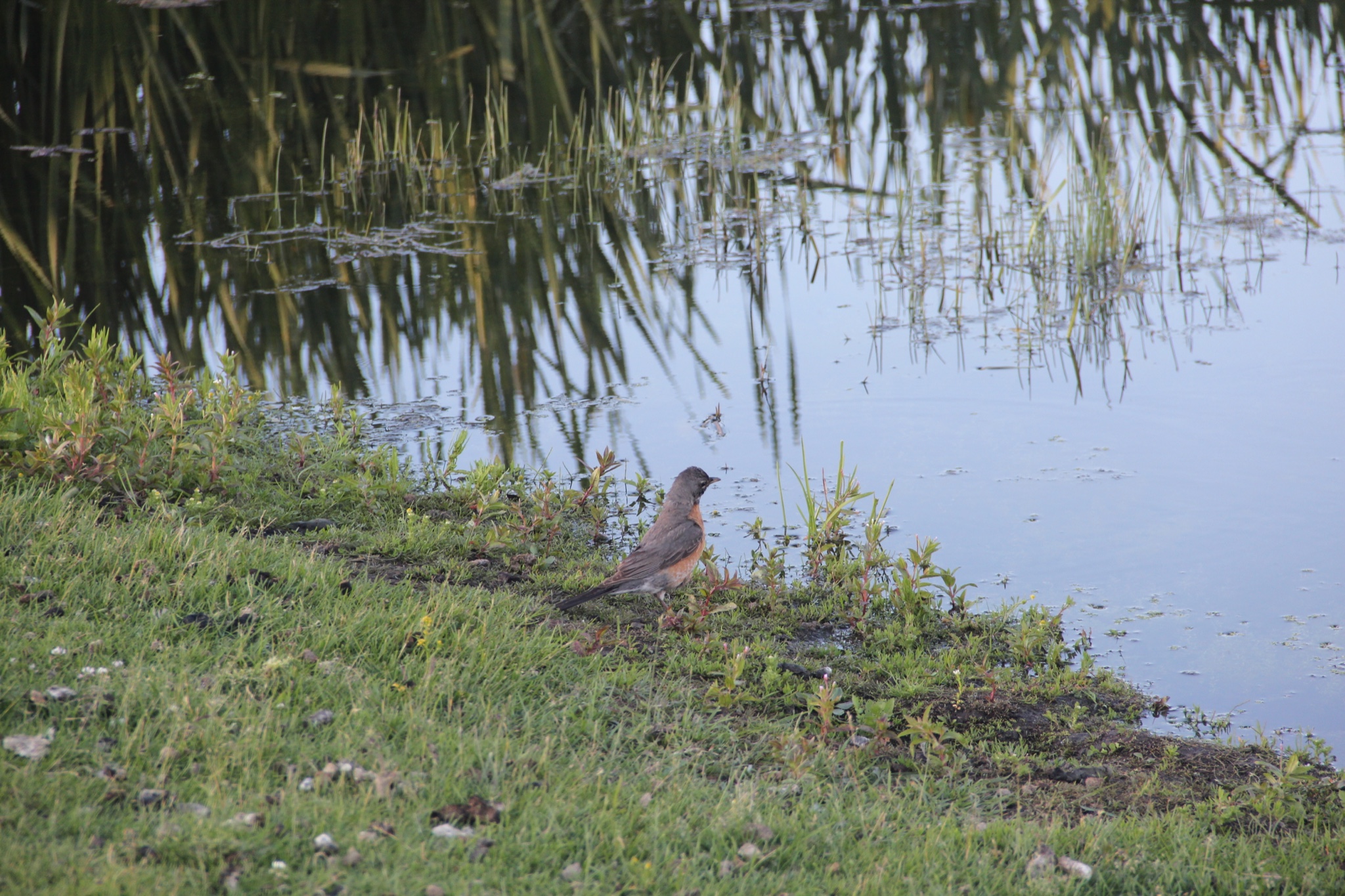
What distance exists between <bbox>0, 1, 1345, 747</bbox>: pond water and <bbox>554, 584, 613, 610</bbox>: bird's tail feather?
1.44 m

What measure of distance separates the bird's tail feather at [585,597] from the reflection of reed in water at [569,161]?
8.89 feet

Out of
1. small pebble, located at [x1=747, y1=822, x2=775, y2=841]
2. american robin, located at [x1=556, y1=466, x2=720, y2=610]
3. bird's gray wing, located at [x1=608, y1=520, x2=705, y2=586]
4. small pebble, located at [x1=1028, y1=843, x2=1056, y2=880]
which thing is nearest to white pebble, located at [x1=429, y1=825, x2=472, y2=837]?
small pebble, located at [x1=747, y1=822, x2=775, y2=841]

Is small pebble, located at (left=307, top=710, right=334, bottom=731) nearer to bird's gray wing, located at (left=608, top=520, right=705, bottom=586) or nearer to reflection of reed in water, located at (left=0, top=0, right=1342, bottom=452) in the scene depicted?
bird's gray wing, located at (left=608, top=520, right=705, bottom=586)

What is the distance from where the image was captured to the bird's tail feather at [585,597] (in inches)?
196

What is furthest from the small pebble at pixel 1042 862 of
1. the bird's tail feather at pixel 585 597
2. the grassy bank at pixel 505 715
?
the bird's tail feather at pixel 585 597

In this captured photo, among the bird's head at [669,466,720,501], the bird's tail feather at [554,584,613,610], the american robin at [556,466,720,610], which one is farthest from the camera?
the bird's head at [669,466,720,501]

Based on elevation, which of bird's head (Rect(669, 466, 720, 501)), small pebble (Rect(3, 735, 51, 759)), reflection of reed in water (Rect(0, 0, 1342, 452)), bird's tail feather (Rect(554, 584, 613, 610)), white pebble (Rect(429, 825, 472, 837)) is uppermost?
reflection of reed in water (Rect(0, 0, 1342, 452))

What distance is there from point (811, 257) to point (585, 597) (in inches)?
239

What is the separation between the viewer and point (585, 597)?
16.3 feet

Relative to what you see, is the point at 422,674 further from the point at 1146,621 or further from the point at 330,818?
the point at 1146,621

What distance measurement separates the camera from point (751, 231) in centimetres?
1048

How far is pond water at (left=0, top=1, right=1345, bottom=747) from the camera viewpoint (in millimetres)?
6410

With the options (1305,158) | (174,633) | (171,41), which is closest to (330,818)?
(174,633)

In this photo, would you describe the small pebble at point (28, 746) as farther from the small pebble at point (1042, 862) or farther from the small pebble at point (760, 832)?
the small pebble at point (1042, 862)
